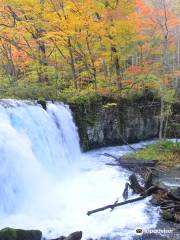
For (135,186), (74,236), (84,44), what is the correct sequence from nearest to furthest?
(74,236) < (135,186) < (84,44)

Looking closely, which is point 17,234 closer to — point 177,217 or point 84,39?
point 177,217

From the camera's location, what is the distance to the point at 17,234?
23.1 feet

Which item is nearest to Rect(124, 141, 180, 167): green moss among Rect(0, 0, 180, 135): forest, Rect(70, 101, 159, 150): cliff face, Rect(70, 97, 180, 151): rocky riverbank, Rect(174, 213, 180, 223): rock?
Rect(0, 0, 180, 135): forest

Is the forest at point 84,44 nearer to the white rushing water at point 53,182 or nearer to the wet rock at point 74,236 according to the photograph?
the white rushing water at point 53,182

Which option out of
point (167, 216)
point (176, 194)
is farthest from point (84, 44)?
point (167, 216)

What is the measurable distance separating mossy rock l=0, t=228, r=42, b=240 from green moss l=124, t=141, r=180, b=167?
8542 millimetres

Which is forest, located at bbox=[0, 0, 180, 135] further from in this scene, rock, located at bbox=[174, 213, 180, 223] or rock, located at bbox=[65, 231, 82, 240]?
rock, located at bbox=[65, 231, 82, 240]

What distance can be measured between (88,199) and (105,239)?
9.08ft

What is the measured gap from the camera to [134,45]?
21234mm

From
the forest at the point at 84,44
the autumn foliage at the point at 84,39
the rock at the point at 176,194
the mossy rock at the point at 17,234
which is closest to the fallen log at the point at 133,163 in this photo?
the forest at the point at 84,44

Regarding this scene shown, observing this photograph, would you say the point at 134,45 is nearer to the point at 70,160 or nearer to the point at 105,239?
the point at 70,160

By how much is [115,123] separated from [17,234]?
13076 millimetres

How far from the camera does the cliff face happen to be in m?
18.5

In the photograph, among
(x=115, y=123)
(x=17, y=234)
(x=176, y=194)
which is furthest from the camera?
(x=115, y=123)
